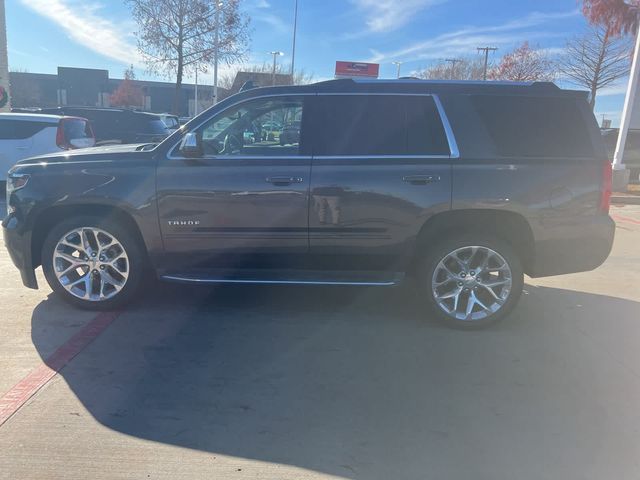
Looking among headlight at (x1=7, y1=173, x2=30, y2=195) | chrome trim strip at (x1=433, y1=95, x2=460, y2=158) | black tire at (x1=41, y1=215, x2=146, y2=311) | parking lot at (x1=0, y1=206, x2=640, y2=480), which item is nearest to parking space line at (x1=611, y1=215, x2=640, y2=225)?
parking lot at (x1=0, y1=206, x2=640, y2=480)

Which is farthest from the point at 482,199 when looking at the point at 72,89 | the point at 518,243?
the point at 72,89

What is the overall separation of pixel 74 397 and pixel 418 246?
2.83m

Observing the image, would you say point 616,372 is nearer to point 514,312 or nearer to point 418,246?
point 514,312

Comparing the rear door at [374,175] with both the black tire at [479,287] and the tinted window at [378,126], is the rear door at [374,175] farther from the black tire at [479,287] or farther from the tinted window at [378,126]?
the black tire at [479,287]

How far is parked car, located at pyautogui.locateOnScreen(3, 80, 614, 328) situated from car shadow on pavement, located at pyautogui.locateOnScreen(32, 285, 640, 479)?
0.41 meters

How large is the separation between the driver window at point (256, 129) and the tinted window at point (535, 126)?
1.58m

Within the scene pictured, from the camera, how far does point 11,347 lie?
12.5 feet

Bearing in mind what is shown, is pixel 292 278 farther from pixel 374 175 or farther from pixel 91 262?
pixel 91 262

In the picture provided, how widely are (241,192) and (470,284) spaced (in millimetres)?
2110

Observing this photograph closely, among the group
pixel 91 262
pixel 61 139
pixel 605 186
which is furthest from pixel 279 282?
pixel 61 139

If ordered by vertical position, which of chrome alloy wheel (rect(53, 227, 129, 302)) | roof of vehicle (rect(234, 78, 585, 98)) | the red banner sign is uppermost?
the red banner sign

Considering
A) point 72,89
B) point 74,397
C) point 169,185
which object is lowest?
point 74,397

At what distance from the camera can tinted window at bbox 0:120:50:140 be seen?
10398 mm

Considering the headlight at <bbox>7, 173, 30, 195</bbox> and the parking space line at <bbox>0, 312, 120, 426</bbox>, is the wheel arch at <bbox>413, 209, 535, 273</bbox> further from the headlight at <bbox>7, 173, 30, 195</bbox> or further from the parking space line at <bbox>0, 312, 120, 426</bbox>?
the headlight at <bbox>7, 173, 30, 195</bbox>
